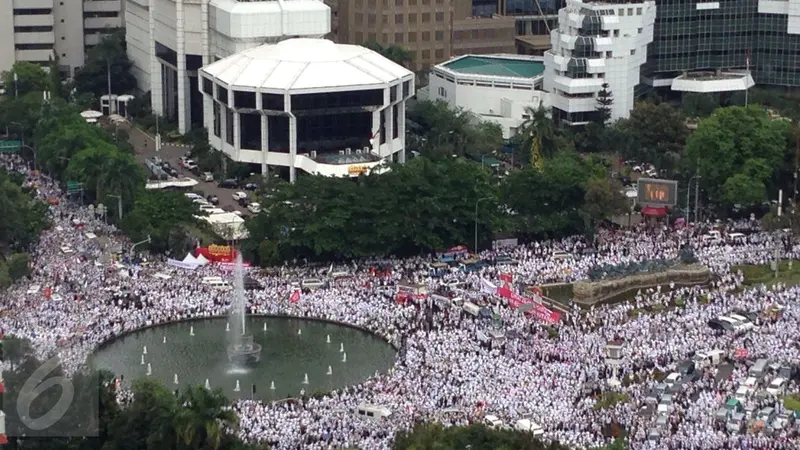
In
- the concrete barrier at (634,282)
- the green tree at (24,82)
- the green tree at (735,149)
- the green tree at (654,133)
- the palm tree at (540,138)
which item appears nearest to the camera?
the concrete barrier at (634,282)

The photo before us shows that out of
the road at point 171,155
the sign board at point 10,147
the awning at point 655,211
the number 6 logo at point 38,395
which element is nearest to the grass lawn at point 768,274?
the awning at point 655,211

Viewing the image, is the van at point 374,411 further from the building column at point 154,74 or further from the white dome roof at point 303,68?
the building column at point 154,74

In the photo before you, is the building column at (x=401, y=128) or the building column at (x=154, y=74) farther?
the building column at (x=154, y=74)

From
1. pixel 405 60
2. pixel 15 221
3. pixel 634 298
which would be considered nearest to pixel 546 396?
pixel 634 298

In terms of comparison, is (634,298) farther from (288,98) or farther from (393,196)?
(288,98)

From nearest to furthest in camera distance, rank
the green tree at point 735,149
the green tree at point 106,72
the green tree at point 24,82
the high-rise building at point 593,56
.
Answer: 1. the green tree at point 735,149
2. the high-rise building at point 593,56
3. the green tree at point 24,82
4. the green tree at point 106,72

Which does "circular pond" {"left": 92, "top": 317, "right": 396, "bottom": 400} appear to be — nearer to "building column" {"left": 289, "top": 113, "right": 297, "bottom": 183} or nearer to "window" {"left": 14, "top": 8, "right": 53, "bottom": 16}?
"building column" {"left": 289, "top": 113, "right": 297, "bottom": 183}

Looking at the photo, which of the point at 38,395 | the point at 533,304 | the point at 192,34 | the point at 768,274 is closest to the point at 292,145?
the point at 192,34
